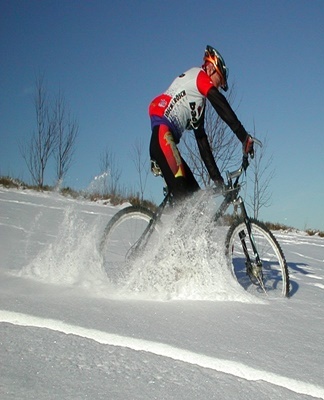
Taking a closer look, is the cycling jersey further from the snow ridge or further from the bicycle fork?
the snow ridge

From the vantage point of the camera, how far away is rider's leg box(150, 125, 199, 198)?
303cm

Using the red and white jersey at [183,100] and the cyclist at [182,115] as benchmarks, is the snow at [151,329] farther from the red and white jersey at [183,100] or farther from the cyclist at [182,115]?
the red and white jersey at [183,100]

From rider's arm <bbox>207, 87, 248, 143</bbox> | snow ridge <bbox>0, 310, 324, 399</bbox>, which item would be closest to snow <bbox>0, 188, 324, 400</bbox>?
snow ridge <bbox>0, 310, 324, 399</bbox>

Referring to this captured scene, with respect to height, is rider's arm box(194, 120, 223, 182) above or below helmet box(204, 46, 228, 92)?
below

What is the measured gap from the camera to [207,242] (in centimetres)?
283

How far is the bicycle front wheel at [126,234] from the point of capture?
309 centimetres

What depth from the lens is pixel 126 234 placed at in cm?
333

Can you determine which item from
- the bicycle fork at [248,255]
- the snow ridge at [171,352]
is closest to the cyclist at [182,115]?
the bicycle fork at [248,255]

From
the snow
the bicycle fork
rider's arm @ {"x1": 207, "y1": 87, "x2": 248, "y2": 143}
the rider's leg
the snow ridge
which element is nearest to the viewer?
the snow

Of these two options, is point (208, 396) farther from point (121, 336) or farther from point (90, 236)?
point (90, 236)

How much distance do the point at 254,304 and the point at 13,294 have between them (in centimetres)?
131

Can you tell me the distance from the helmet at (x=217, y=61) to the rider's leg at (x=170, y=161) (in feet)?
1.76

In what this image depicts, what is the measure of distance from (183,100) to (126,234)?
104 cm

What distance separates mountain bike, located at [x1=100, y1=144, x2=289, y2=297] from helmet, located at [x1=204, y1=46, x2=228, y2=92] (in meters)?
0.58
